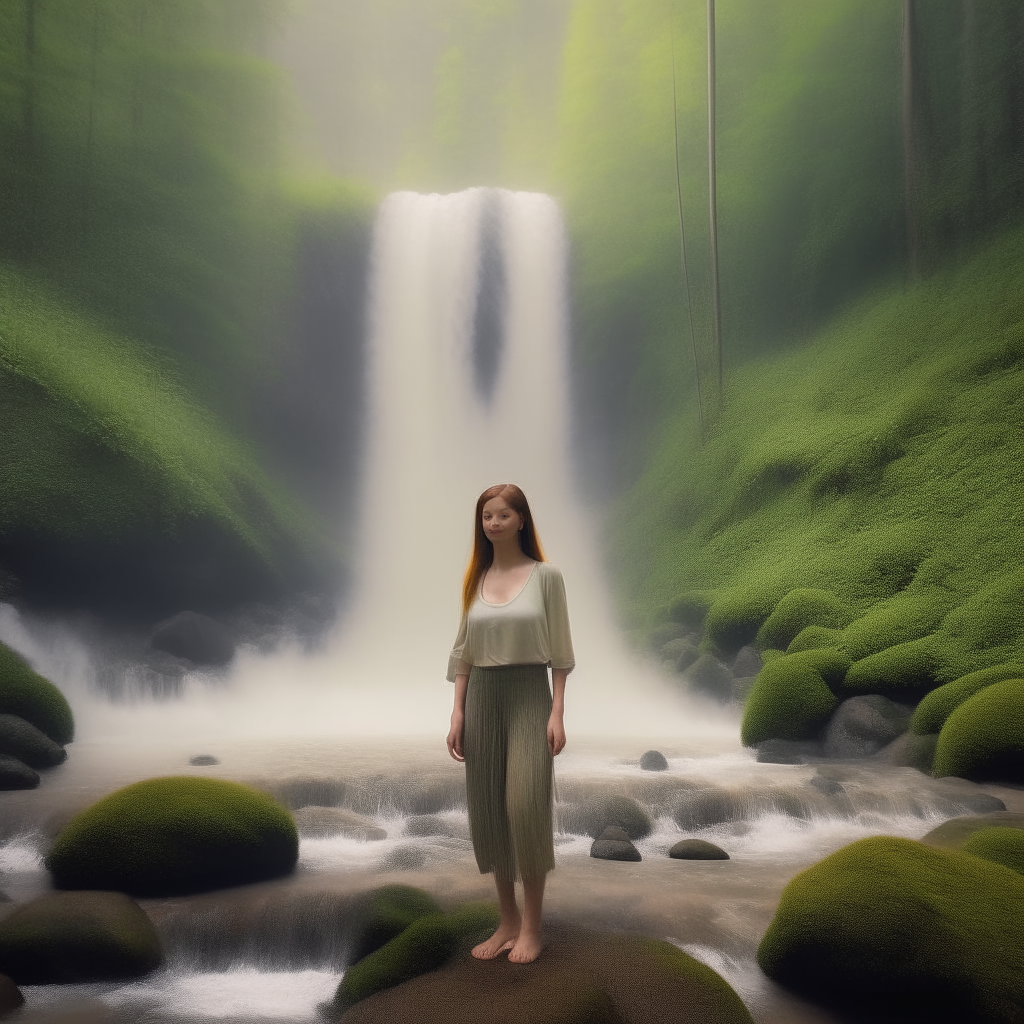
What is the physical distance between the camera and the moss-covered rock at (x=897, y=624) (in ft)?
41.2

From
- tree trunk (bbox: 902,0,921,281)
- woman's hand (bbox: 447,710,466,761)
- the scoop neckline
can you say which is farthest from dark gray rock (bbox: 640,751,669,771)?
tree trunk (bbox: 902,0,921,281)

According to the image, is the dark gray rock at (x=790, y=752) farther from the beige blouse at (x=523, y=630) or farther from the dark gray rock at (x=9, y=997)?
the dark gray rock at (x=9, y=997)

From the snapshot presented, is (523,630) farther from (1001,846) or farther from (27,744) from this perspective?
(27,744)

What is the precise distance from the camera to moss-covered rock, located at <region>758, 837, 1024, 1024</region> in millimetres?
4711

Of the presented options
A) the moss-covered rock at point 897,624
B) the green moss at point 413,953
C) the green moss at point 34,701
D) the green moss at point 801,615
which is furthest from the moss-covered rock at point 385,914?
the green moss at point 801,615

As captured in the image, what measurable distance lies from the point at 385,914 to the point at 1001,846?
14.2ft

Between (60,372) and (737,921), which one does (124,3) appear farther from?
(737,921)

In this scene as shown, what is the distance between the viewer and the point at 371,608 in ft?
67.6

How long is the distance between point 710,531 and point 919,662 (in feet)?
23.9

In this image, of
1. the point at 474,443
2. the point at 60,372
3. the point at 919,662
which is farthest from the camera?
the point at 474,443

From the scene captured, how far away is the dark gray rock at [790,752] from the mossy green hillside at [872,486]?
1.35 m

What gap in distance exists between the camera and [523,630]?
4246mm

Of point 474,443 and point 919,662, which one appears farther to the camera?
point 474,443

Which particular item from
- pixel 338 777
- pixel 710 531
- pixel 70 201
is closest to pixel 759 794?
pixel 338 777
